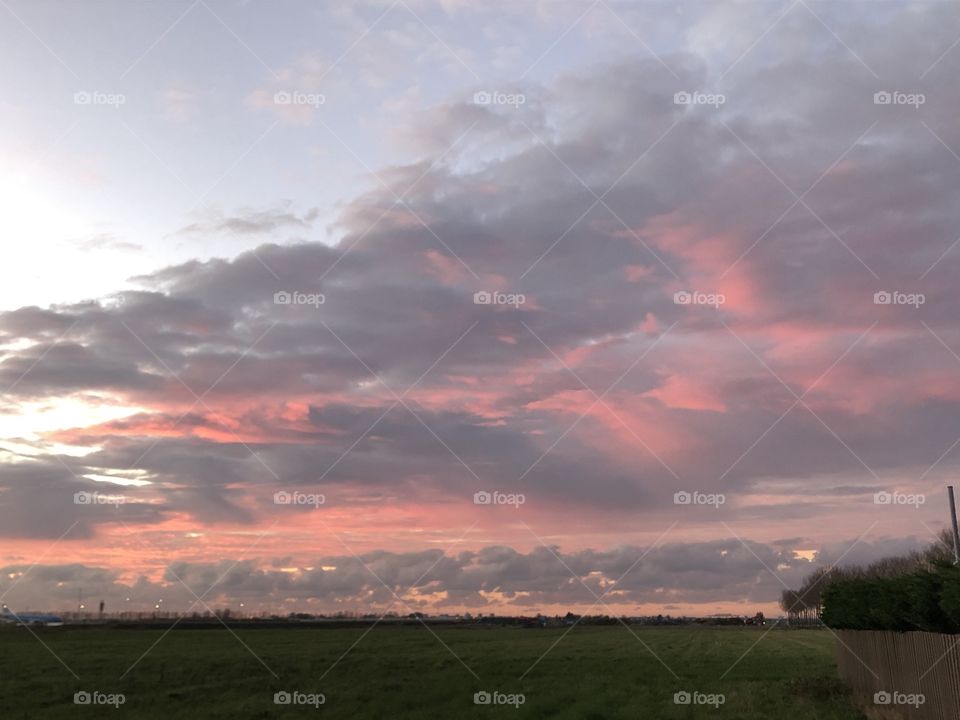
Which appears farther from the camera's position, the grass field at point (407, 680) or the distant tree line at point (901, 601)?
the grass field at point (407, 680)

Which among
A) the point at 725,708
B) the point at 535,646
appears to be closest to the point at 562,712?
the point at 725,708

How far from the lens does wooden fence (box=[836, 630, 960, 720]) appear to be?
21.9 metres

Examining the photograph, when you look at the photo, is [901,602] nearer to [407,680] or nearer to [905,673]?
[905,673]

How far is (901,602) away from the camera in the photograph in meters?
25.9

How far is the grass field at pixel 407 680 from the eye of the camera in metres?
30.5

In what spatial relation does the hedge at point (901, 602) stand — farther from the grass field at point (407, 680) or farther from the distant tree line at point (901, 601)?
the grass field at point (407, 680)

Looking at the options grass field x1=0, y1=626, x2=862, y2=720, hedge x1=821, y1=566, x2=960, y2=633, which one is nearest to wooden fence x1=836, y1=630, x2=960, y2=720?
hedge x1=821, y1=566, x2=960, y2=633


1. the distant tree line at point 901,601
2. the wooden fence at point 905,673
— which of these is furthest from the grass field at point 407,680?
the distant tree line at point 901,601

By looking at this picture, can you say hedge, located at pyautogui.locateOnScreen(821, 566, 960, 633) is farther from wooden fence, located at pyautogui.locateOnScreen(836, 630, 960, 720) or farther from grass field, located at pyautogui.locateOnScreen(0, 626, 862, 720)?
grass field, located at pyautogui.locateOnScreen(0, 626, 862, 720)

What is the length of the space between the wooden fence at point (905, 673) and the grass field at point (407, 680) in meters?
1.30

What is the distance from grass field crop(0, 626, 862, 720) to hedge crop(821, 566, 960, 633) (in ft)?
10.5

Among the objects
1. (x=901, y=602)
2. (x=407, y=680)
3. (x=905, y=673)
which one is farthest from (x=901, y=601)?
(x=407, y=680)

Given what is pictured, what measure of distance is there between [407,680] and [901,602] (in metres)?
24.0

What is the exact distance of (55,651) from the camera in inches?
2282
